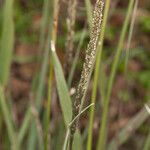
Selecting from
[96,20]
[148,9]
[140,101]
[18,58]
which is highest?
[96,20]

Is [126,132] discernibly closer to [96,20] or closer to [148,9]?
[96,20]

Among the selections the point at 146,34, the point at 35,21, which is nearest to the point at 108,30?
the point at 146,34

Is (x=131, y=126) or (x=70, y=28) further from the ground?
(x=70, y=28)

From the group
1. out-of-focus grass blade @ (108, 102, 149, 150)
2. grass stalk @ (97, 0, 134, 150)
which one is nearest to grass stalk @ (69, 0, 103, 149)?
grass stalk @ (97, 0, 134, 150)

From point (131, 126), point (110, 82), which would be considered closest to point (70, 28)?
point (110, 82)

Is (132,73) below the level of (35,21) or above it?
below

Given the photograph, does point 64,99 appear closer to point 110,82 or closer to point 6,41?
point 110,82

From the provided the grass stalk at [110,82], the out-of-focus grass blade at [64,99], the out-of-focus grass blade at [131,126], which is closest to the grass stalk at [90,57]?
the out-of-focus grass blade at [64,99]

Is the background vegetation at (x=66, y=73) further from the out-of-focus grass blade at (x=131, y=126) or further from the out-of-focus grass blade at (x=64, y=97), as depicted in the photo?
the out-of-focus grass blade at (x=64, y=97)

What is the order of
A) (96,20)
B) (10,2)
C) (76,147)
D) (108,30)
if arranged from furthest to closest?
(108,30) < (10,2) < (76,147) < (96,20)
